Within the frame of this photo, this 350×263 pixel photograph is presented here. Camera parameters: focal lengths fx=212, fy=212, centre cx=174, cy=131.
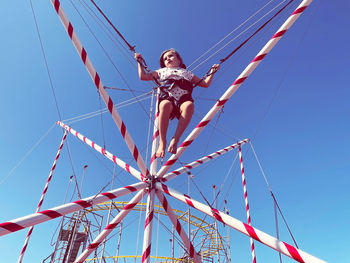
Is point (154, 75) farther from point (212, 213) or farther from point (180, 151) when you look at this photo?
point (212, 213)

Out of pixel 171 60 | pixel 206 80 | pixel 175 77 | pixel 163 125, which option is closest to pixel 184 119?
pixel 163 125

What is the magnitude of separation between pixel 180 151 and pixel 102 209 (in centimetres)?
2014

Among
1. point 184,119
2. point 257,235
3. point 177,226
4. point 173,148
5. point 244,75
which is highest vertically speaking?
point 244,75

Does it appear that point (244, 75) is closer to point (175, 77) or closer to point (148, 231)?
point (175, 77)

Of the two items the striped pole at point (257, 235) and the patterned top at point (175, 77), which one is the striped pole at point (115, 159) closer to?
the striped pole at point (257, 235)

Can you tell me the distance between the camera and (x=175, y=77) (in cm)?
343

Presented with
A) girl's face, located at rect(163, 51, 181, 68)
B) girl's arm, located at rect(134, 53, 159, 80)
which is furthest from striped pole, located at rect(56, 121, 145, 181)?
girl's face, located at rect(163, 51, 181, 68)

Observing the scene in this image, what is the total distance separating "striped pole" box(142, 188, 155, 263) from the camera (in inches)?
109

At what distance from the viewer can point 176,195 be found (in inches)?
119

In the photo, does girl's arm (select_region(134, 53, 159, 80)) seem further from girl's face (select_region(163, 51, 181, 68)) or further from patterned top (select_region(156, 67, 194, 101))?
girl's face (select_region(163, 51, 181, 68))

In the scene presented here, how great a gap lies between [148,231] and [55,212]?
4.09ft

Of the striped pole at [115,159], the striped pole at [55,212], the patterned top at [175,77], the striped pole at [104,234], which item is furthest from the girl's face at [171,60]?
the striped pole at [104,234]

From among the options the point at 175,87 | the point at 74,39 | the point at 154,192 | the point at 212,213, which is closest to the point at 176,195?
the point at 154,192

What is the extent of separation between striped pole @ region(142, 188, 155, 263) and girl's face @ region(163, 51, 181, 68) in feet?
7.02
